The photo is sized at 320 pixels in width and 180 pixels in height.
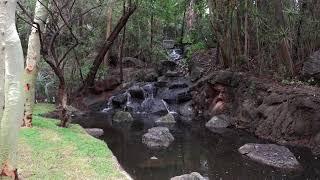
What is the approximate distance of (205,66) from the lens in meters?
27.7

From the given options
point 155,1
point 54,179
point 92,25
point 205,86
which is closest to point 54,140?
point 54,179

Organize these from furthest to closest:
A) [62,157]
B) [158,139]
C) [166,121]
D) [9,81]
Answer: [166,121] < [158,139] < [62,157] < [9,81]

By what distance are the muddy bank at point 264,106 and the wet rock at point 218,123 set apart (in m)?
0.38

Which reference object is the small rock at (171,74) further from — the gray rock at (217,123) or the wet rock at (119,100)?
the gray rock at (217,123)

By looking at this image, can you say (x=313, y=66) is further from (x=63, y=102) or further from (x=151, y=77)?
(x=151, y=77)

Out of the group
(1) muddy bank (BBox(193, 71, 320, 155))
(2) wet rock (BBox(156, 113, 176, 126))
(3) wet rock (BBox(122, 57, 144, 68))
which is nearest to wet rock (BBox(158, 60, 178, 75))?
(3) wet rock (BBox(122, 57, 144, 68))

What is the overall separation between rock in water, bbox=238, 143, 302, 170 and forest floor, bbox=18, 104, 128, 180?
4.93m

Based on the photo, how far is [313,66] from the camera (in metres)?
18.8

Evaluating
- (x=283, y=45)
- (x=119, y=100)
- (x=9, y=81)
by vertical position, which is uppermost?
(x=283, y=45)

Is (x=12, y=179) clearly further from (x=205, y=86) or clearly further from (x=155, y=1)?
(x=155, y=1)

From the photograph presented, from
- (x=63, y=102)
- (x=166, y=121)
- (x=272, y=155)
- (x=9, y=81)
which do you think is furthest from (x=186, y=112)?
(x=9, y=81)

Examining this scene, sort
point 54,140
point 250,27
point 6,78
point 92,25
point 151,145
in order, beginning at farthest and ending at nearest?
point 92,25 < point 250,27 < point 151,145 < point 54,140 < point 6,78

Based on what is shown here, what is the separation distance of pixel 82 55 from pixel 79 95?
2.20 meters

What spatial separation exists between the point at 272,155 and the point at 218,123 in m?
6.21
